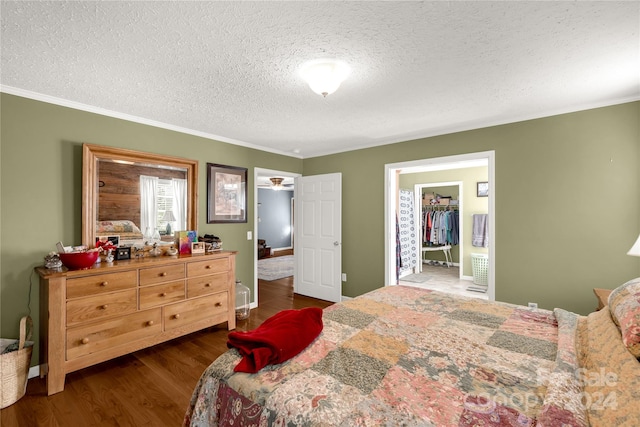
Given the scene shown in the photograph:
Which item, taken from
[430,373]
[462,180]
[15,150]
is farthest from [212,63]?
[462,180]

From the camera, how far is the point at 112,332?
2.41 meters

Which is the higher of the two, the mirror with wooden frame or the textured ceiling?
the textured ceiling

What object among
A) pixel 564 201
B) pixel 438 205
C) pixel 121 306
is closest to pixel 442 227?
pixel 438 205

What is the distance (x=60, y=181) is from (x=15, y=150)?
36 centimetres

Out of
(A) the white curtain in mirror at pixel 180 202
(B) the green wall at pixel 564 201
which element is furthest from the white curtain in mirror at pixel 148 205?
(B) the green wall at pixel 564 201

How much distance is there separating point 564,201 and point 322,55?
2.76 metres

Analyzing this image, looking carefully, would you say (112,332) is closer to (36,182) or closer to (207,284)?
(207,284)

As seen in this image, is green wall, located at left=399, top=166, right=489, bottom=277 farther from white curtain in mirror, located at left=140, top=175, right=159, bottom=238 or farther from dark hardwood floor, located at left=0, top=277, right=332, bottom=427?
white curtain in mirror, located at left=140, top=175, right=159, bottom=238

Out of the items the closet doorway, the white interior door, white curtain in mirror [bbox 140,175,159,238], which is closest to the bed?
white curtain in mirror [bbox 140,175,159,238]

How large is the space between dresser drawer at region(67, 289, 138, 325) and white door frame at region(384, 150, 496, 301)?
A: 3044mm

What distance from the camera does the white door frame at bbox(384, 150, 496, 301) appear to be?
10.6 feet

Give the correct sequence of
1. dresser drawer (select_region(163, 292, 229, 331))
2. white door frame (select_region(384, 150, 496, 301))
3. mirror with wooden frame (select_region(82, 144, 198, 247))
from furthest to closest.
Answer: white door frame (select_region(384, 150, 496, 301)) < dresser drawer (select_region(163, 292, 229, 331)) < mirror with wooden frame (select_region(82, 144, 198, 247))

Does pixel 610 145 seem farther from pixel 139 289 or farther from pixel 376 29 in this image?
pixel 139 289

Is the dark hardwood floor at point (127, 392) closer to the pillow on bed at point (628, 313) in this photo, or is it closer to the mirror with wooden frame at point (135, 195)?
the mirror with wooden frame at point (135, 195)
